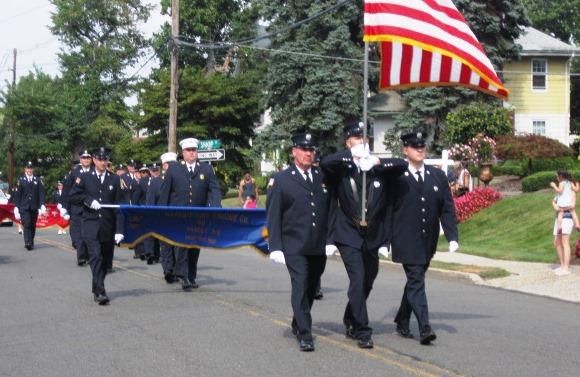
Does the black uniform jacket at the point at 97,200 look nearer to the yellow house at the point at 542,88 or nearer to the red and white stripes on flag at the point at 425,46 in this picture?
the red and white stripes on flag at the point at 425,46

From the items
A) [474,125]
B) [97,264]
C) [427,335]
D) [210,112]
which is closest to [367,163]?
[427,335]

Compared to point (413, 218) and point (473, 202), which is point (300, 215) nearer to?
point (413, 218)

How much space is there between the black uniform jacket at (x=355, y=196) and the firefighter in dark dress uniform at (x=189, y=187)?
195 inches

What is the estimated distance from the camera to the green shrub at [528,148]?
105ft

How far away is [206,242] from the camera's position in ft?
42.1

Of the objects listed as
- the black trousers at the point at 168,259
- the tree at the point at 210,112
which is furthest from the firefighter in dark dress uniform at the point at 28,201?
the tree at the point at 210,112

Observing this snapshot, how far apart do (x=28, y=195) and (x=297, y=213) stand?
15495 millimetres

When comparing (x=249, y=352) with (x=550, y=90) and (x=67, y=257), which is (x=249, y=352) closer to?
(x=67, y=257)

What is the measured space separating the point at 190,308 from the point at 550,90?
42417 mm

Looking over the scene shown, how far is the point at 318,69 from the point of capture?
4347 cm

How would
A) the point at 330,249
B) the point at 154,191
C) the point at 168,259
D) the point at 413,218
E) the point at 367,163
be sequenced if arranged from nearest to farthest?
the point at 367,163 < the point at 330,249 < the point at 413,218 < the point at 168,259 < the point at 154,191

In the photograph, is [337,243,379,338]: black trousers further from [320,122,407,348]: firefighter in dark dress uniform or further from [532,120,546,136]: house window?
[532,120,546,136]: house window

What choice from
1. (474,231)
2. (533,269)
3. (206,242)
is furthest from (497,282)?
(474,231)

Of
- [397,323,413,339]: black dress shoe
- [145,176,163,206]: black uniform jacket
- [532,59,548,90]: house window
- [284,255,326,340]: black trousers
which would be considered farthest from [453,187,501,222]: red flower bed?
[532,59,548,90]: house window
